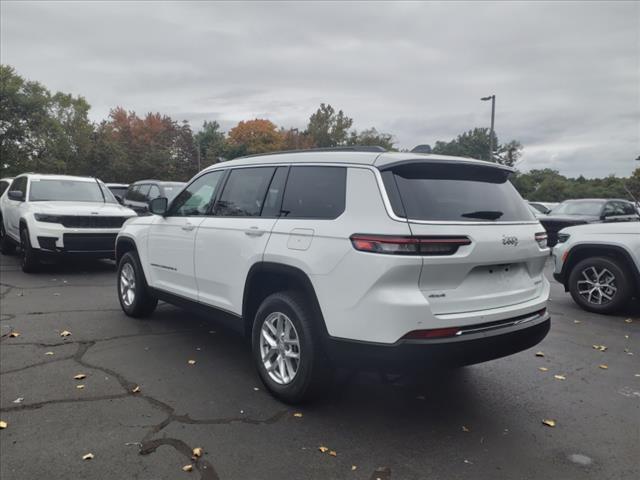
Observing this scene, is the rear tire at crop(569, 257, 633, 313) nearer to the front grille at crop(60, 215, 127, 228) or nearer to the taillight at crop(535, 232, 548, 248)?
the taillight at crop(535, 232, 548, 248)

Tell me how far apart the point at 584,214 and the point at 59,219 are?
1250cm

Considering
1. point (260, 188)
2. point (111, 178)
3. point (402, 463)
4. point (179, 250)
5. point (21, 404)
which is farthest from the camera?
point (111, 178)

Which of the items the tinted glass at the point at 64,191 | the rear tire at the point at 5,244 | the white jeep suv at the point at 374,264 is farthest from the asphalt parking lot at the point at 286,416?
the rear tire at the point at 5,244

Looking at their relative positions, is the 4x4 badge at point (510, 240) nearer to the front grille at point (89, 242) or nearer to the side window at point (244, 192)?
the side window at point (244, 192)

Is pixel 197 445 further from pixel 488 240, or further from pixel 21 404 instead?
pixel 488 240

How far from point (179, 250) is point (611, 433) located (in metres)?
3.99

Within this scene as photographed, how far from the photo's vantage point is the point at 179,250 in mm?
4938

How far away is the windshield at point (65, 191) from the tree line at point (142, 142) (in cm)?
→ 1050

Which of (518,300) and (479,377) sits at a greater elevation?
(518,300)

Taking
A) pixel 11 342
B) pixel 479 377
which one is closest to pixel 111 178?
pixel 11 342

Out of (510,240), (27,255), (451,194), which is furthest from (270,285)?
(27,255)

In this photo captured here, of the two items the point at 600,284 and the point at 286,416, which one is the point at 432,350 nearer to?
the point at 286,416

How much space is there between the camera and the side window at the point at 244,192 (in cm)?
412

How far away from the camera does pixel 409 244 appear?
2938 mm
